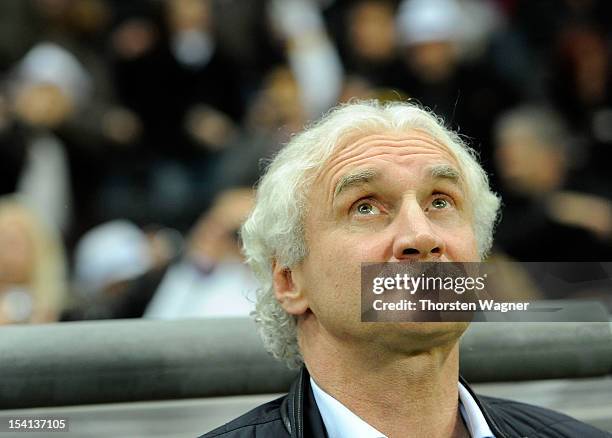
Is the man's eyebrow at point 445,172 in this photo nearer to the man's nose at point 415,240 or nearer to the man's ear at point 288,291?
the man's nose at point 415,240

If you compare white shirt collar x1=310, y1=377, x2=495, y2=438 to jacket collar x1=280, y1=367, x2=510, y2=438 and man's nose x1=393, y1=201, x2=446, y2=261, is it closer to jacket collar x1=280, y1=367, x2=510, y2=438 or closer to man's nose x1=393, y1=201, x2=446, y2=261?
jacket collar x1=280, y1=367, x2=510, y2=438

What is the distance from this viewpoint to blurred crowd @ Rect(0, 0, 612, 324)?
3846 millimetres

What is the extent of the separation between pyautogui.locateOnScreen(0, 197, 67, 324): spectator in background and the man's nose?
1617mm

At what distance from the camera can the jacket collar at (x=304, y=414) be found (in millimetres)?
1757

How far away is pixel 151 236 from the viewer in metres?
4.46

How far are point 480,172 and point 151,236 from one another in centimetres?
266

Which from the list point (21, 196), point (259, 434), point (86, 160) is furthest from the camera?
point (86, 160)

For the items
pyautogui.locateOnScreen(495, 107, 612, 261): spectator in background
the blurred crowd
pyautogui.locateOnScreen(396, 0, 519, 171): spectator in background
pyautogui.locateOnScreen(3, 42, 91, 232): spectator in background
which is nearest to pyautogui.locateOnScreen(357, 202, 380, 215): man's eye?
pyautogui.locateOnScreen(495, 107, 612, 261): spectator in background

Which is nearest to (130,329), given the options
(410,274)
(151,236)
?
(410,274)

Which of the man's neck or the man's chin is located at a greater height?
the man's chin

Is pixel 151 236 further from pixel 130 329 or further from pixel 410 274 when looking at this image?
pixel 410 274

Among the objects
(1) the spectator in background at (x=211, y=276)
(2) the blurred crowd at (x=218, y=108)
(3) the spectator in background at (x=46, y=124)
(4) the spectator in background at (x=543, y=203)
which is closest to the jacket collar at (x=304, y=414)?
(4) the spectator in background at (x=543, y=203)

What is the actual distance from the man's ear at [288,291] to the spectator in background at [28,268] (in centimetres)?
131

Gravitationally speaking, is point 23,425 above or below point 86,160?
below
